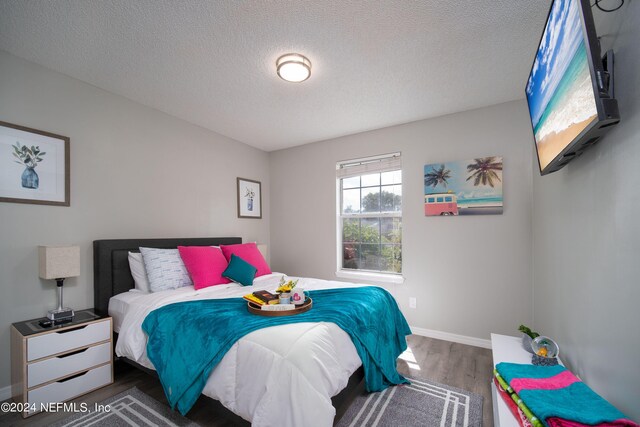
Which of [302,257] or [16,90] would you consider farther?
[302,257]

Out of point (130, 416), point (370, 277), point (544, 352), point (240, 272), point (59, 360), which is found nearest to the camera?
point (544, 352)

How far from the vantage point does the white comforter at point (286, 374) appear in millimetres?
1329

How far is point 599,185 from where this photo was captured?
4.17ft

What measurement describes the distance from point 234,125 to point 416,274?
3.00 metres

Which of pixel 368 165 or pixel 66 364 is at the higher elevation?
pixel 368 165

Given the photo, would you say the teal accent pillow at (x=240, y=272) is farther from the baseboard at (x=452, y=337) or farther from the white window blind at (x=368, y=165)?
the baseboard at (x=452, y=337)

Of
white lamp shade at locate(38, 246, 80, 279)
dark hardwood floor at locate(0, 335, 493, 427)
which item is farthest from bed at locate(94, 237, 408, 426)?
white lamp shade at locate(38, 246, 80, 279)

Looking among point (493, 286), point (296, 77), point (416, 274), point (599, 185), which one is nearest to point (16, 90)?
point (296, 77)

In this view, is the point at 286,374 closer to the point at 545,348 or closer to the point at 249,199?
the point at 545,348

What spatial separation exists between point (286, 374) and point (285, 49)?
2.19m

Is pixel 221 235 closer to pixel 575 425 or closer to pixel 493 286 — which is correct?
pixel 493 286

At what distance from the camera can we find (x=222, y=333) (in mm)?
1675

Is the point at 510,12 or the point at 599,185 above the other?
the point at 510,12

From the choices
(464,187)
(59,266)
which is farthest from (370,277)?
(59,266)
